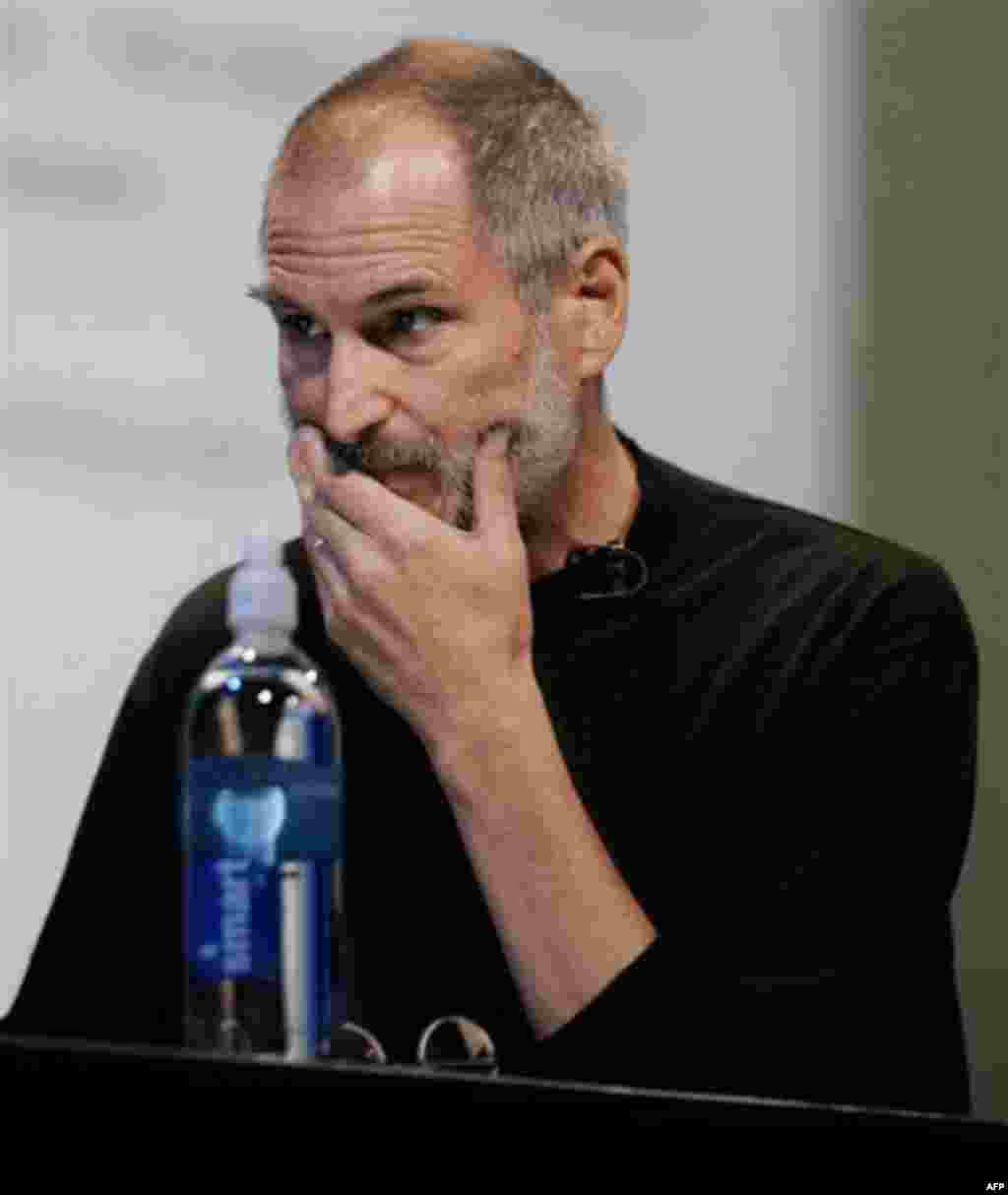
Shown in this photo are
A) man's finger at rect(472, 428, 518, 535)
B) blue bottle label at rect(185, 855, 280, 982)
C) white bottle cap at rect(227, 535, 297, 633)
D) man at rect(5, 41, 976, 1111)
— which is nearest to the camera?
blue bottle label at rect(185, 855, 280, 982)

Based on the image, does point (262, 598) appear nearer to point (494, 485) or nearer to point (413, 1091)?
point (494, 485)

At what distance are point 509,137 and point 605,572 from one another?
0.31 metres

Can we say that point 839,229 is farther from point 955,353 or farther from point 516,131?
point 516,131

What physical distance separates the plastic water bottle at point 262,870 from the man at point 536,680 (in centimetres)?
11

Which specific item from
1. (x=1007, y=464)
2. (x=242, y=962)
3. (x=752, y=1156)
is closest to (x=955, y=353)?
(x=1007, y=464)

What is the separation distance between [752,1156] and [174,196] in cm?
104

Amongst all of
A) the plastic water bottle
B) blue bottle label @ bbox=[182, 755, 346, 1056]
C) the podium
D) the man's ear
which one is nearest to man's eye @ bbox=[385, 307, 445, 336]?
the man's ear

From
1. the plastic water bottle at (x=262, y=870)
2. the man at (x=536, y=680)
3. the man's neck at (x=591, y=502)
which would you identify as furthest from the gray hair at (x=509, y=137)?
the plastic water bottle at (x=262, y=870)

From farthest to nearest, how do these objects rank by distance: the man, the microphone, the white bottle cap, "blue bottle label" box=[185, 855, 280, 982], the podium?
the microphone → the man → the white bottle cap → "blue bottle label" box=[185, 855, 280, 982] → the podium

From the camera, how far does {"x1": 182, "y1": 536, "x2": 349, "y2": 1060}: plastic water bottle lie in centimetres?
131

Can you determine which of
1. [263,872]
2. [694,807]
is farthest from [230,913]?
[694,807]

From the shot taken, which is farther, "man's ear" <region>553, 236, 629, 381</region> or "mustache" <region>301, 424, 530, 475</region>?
"man's ear" <region>553, 236, 629, 381</region>

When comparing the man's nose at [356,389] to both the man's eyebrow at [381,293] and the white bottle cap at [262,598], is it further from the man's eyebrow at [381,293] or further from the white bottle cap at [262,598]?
the white bottle cap at [262,598]

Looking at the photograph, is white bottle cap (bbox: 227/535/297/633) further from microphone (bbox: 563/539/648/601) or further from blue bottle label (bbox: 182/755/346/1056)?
microphone (bbox: 563/539/648/601)
